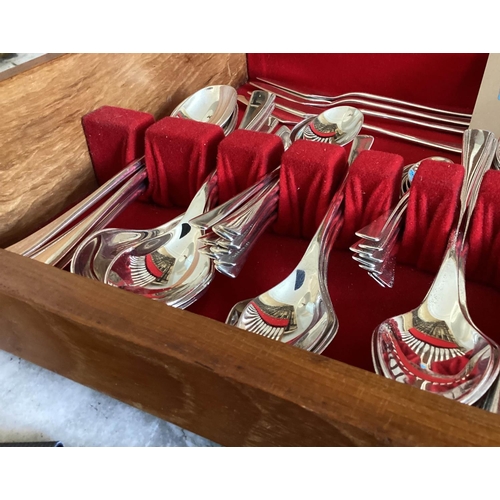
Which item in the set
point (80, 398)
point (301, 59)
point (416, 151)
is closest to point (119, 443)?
point (80, 398)

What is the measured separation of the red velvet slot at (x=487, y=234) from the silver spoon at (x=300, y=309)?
11 cm

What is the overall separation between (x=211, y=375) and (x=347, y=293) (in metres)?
0.17

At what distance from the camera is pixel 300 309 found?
1.16ft

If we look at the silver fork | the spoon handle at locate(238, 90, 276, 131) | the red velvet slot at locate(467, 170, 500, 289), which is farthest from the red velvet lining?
the silver fork

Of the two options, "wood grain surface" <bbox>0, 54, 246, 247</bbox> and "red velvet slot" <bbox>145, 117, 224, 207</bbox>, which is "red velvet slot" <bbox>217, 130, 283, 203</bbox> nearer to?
"red velvet slot" <bbox>145, 117, 224, 207</bbox>

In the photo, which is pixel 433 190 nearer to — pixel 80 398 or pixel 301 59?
pixel 80 398

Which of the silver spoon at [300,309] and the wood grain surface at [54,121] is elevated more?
the wood grain surface at [54,121]

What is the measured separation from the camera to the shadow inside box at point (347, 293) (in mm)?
354

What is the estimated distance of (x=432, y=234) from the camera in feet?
1.26

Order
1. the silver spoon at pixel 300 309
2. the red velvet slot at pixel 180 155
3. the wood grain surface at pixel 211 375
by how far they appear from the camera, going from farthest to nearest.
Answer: the red velvet slot at pixel 180 155 < the silver spoon at pixel 300 309 < the wood grain surface at pixel 211 375

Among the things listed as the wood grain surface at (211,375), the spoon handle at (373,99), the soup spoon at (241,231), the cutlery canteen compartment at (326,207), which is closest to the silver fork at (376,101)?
the spoon handle at (373,99)

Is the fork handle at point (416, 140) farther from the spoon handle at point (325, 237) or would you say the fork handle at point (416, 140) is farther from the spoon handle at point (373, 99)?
the spoon handle at point (325, 237)

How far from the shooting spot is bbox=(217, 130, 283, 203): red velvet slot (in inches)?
16.9

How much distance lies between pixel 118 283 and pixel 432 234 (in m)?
0.26
